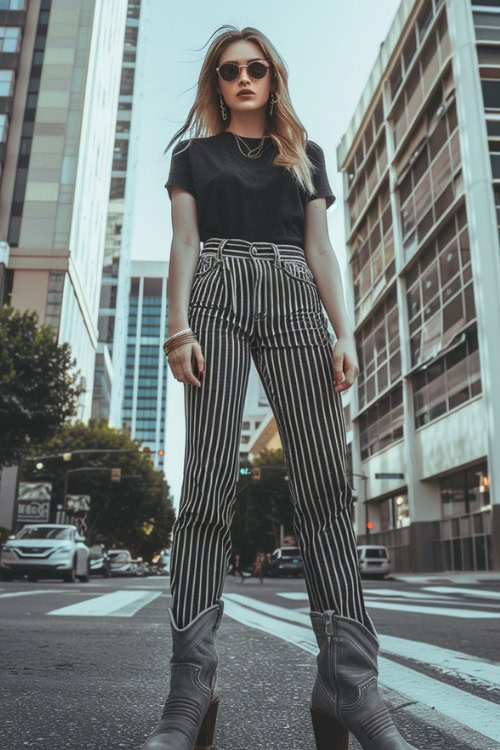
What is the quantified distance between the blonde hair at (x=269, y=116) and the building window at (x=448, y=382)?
2312 cm

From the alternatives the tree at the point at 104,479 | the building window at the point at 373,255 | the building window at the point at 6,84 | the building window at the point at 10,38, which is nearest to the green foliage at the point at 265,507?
the tree at the point at 104,479

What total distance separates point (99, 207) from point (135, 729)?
65.6m

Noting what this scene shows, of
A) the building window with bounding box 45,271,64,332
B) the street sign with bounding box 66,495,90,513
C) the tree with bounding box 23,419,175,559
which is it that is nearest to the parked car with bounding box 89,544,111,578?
the street sign with bounding box 66,495,90,513

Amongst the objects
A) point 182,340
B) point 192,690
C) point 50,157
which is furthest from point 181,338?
point 50,157

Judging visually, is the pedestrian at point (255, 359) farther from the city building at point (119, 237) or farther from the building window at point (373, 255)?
the city building at point (119, 237)

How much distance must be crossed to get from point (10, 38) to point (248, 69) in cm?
5669

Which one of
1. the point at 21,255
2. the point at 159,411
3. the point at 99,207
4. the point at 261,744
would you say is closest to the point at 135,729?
the point at 261,744

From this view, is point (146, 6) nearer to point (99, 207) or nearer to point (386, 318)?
point (99, 207)

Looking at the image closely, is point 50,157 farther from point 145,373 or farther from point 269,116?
point 145,373

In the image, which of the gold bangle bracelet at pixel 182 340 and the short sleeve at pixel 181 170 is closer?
the gold bangle bracelet at pixel 182 340

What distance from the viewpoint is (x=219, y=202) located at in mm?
2131

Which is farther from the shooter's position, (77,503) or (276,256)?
(77,503)

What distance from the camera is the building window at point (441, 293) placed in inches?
1014

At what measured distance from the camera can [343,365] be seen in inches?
78.3
